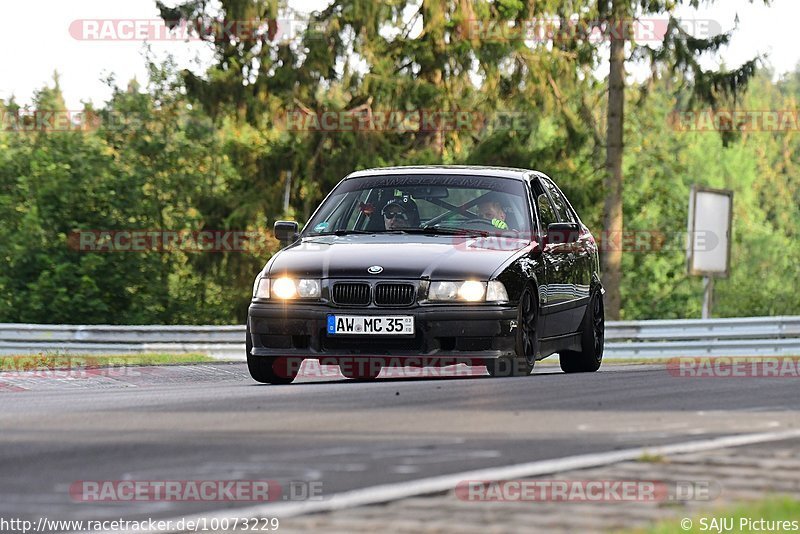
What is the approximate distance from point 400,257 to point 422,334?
0.64m

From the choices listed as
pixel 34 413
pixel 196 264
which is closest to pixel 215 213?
pixel 196 264

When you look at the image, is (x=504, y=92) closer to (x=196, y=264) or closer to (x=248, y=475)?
(x=196, y=264)

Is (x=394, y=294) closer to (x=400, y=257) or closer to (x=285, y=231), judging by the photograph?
(x=400, y=257)

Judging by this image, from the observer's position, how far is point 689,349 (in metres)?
25.9

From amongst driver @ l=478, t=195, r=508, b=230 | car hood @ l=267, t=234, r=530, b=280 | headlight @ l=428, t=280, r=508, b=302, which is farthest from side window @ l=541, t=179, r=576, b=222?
headlight @ l=428, t=280, r=508, b=302

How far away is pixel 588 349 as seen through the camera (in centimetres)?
1486

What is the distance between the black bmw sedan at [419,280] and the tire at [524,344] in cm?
1

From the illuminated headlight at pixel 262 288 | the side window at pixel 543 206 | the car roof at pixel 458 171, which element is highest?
the car roof at pixel 458 171

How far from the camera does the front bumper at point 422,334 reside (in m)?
11.8

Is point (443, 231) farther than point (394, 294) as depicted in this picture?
Yes

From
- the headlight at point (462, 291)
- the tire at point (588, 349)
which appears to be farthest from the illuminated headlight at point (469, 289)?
the tire at point (588, 349)

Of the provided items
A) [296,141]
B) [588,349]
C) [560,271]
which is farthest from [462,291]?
[296,141]

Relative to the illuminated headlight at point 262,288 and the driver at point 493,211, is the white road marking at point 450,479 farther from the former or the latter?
the driver at point 493,211

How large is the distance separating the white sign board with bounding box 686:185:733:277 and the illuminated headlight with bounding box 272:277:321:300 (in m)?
15.7
